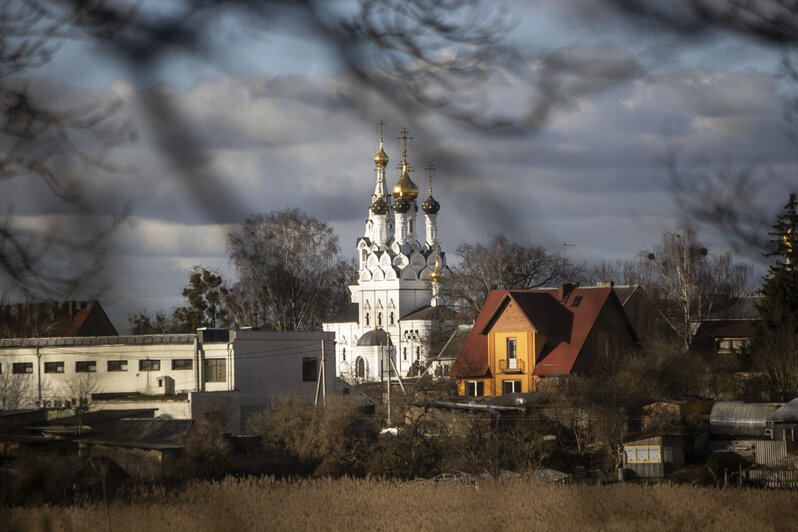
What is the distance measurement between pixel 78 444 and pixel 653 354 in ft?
91.5

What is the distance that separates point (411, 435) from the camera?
4281cm

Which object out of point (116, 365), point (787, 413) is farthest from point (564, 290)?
point (116, 365)

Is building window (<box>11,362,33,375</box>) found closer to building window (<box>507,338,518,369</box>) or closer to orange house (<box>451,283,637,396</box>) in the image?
orange house (<box>451,283,637,396</box>)

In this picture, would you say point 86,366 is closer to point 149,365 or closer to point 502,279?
point 149,365

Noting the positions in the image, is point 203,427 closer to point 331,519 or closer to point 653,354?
point 331,519

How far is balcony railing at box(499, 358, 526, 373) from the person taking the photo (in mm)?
59412

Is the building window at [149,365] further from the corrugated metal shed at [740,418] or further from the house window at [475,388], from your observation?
the corrugated metal shed at [740,418]

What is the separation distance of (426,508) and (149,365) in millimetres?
26529

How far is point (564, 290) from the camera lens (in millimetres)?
61906

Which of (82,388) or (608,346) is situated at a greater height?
(608,346)

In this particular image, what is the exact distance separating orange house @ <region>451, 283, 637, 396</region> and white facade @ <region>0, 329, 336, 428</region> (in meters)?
11.2

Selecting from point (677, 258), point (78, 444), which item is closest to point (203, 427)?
point (78, 444)

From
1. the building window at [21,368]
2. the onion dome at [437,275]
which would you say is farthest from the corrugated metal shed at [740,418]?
the onion dome at [437,275]

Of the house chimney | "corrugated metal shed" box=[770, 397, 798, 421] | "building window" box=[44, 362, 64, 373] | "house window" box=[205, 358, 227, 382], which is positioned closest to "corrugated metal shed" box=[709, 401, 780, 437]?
"corrugated metal shed" box=[770, 397, 798, 421]
